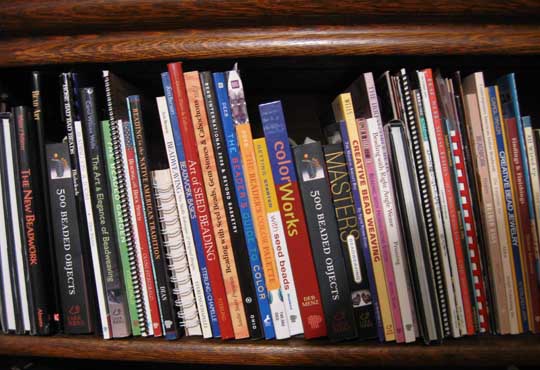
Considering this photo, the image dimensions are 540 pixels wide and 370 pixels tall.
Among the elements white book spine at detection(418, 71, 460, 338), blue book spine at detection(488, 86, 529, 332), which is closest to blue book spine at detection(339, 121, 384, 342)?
white book spine at detection(418, 71, 460, 338)

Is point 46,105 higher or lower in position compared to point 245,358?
higher

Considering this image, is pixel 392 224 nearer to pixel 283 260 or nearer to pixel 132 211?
pixel 283 260

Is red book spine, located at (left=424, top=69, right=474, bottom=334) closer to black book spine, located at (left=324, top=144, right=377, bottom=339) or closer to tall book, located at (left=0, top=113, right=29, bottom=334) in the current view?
black book spine, located at (left=324, top=144, right=377, bottom=339)

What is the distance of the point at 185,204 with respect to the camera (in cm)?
52

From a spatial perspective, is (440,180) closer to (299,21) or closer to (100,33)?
(299,21)

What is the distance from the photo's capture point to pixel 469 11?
487mm

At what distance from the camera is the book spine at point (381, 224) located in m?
0.51

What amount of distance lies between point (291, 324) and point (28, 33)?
1.99ft

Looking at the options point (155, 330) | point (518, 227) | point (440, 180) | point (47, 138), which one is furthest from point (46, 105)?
point (518, 227)

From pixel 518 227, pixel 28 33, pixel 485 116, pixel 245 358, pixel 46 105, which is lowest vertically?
pixel 245 358

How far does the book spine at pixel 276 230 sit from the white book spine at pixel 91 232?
265 mm

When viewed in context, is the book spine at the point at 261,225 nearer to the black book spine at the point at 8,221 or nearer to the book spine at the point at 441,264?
the book spine at the point at 441,264

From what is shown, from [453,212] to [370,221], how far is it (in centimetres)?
13

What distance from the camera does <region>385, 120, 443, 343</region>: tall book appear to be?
504 mm
